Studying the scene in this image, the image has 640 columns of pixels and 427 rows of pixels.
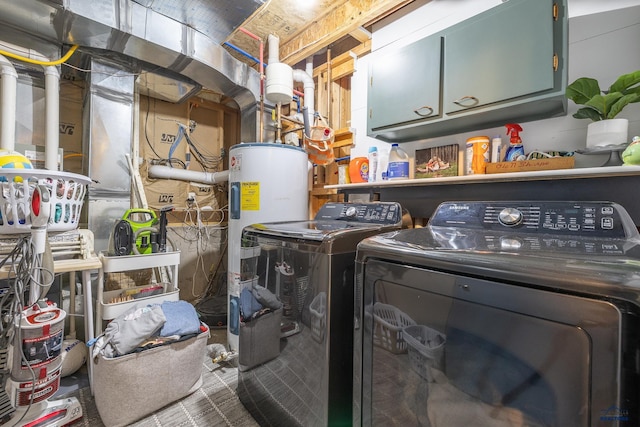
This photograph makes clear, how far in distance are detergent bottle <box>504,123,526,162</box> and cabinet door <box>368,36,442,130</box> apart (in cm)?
39

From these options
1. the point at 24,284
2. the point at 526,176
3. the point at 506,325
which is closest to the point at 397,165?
the point at 526,176

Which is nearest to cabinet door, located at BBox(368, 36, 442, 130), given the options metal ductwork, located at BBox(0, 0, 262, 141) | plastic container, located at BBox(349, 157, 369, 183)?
plastic container, located at BBox(349, 157, 369, 183)

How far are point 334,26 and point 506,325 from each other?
249 cm

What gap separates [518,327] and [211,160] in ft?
11.6

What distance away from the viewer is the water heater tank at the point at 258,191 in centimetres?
205

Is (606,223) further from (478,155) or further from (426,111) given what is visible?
(426,111)

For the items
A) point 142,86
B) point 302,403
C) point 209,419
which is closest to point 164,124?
point 142,86

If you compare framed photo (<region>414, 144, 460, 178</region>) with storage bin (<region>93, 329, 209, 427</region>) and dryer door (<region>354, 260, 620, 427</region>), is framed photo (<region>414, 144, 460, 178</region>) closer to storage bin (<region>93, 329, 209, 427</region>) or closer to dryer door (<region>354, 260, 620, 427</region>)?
dryer door (<region>354, 260, 620, 427</region>)

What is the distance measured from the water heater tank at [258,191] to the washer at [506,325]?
3.85 feet

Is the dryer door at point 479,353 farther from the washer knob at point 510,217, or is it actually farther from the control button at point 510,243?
the washer knob at point 510,217

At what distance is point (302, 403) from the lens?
1201mm

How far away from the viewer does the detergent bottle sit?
4.81ft

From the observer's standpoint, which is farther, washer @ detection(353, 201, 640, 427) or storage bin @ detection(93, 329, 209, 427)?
storage bin @ detection(93, 329, 209, 427)

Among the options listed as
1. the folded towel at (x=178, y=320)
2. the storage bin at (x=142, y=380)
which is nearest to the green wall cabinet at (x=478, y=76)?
the folded towel at (x=178, y=320)
